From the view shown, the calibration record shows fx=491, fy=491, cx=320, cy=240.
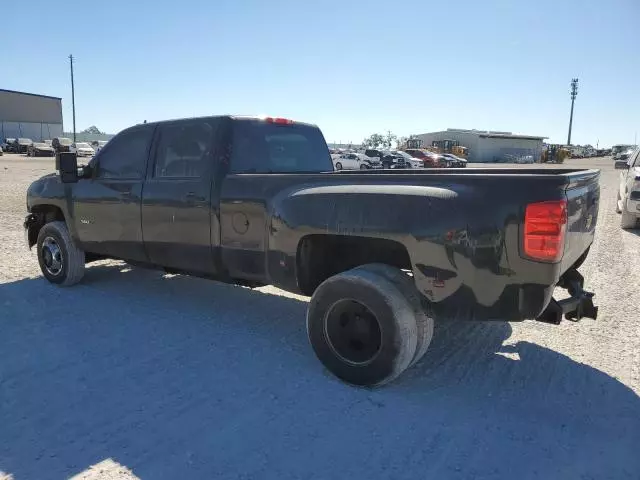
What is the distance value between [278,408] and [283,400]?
11cm

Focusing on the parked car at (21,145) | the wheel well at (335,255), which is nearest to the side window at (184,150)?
the wheel well at (335,255)

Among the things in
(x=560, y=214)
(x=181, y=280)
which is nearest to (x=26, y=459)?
(x=560, y=214)

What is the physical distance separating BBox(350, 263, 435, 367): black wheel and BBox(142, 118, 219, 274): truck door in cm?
154

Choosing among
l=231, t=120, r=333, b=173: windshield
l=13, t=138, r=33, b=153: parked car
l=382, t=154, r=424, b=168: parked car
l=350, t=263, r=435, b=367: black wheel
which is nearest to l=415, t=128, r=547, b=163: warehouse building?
l=382, t=154, r=424, b=168: parked car

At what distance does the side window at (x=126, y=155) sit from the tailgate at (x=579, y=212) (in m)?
3.67

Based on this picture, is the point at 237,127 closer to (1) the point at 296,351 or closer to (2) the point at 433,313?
(1) the point at 296,351

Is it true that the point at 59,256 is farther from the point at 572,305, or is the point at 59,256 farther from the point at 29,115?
the point at 29,115

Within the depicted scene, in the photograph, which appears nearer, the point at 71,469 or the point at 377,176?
the point at 71,469

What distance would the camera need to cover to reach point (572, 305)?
3320mm

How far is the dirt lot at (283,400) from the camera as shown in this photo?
2.49 meters

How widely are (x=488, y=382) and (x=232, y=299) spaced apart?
282cm

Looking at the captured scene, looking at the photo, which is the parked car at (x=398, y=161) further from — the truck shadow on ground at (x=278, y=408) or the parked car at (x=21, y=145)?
the parked car at (x=21, y=145)

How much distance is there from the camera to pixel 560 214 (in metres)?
2.62

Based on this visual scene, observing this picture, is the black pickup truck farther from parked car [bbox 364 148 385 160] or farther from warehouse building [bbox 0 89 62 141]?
warehouse building [bbox 0 89 62 141]
